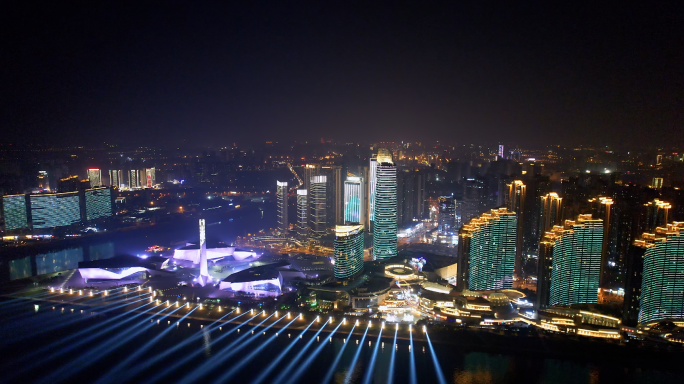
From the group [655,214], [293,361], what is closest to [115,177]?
[293,361]

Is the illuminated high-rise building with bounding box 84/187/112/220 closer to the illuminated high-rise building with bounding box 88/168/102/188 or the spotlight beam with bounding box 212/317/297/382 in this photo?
the illuminated high-rise building with bounding box 88/168/102/188

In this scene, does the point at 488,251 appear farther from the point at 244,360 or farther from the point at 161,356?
the point at 161,356

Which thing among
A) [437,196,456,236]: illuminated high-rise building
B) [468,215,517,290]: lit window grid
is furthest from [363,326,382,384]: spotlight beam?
[437,196,456,236]: illuminated high-rise building

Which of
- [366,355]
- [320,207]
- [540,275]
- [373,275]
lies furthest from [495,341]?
[320,207]

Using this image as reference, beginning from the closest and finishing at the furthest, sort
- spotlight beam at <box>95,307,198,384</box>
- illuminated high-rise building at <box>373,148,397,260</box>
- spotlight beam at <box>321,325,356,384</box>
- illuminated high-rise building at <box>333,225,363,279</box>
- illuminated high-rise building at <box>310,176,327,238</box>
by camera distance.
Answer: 1. spotlight beam at <box>321,325,356,384</box>
2. spotlight beam at <box>95,307,198,384</box>
3. illuminated high-rise building at <box>333,225,363,279</box>
4. illuminated high-rise building at <box>373,148,397,260</box>
5. illuminated high-rise building at <box>310,176,327,238</box>

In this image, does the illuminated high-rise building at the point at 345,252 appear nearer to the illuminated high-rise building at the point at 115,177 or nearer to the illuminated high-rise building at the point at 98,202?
the illuminated high-rise building at the point at 98,202

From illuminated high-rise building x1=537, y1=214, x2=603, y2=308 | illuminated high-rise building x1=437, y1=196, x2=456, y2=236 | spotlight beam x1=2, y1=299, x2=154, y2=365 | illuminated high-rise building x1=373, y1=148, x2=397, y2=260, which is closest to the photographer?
spotlight beam x1=2, y1=299, x2=154, y2=365
